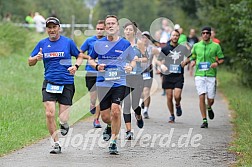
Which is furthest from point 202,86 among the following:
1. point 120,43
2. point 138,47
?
point 120,43

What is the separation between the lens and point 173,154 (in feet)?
38.4

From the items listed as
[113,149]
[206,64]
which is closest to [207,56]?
[206,64]

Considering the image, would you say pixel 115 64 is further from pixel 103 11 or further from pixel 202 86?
pixel 103 11

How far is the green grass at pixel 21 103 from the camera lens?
1303 centimetres

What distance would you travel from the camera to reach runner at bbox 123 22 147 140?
13.3 m

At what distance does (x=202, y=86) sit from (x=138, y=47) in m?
2.15

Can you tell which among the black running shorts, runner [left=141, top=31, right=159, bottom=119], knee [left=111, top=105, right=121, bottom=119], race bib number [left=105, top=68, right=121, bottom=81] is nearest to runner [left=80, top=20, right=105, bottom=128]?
runner [left=141, top=31, right=159, bottom=119]

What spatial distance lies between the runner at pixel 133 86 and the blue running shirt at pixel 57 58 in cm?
174

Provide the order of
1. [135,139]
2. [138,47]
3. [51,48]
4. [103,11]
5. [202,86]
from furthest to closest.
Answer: [103,11]
[202,86]
[138,47]
[135,139]
[51,48]

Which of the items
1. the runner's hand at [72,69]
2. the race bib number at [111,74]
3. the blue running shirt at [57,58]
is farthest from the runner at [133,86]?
the runner's hand at [72,69]

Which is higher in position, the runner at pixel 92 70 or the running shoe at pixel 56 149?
the runner at pixel 92 70

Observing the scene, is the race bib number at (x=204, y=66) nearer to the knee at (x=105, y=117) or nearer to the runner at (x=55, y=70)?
the knee at (x=105, y=117)

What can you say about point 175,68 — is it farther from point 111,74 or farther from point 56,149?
point 56,149

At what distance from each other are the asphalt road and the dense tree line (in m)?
3.27
